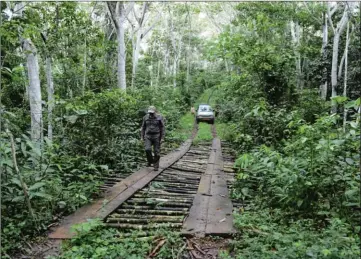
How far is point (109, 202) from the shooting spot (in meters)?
6.20

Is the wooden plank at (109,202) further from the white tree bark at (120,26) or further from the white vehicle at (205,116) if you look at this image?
the white vehicle at (205,116)

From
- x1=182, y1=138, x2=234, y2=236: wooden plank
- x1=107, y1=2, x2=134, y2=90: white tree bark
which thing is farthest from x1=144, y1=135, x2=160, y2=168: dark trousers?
x1=107, y1=2, x2=134, y2=90: white tree bark

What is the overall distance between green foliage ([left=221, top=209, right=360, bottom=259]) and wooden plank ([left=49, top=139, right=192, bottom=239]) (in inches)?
87.5

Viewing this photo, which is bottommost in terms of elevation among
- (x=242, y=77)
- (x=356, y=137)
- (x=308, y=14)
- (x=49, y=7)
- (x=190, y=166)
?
(x=190, y=166)

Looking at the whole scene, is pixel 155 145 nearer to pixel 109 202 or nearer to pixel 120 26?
pixel 109 202

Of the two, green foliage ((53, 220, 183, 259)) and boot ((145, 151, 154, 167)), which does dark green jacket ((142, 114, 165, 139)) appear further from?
green foliage ((53, 220, 183, 259))

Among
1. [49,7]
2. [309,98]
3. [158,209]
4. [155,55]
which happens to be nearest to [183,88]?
[155,55]

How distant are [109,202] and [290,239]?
3337mm

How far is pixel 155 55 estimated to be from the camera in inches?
1591

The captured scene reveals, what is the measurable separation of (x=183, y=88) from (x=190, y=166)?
23434 mm

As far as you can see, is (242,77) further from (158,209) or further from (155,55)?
(155,55)

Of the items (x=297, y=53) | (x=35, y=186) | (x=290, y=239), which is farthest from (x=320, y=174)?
(x=297, y=53)

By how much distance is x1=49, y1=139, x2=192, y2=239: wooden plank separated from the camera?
5094 mm

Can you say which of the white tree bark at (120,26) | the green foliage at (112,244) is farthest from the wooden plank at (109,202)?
the white tree bark at (120,26)
